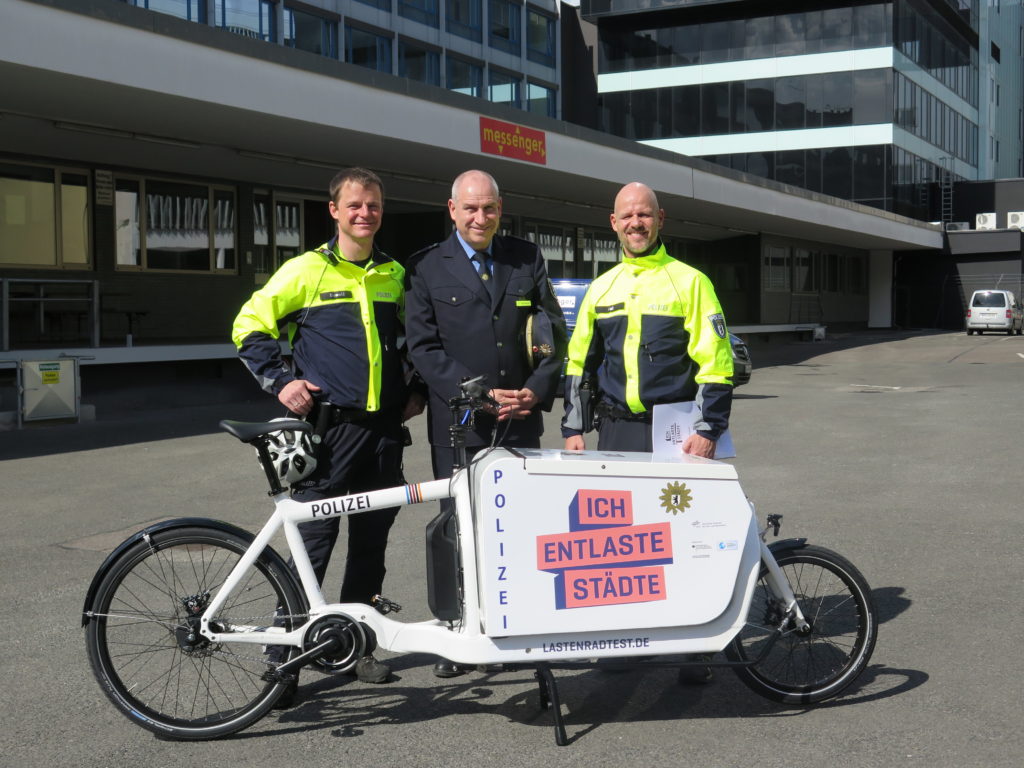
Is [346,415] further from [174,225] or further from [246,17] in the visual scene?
[246,17]

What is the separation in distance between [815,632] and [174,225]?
706 inches

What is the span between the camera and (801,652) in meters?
4.26

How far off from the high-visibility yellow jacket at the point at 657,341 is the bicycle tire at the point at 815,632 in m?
0.60

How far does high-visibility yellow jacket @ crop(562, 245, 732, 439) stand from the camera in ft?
14.5

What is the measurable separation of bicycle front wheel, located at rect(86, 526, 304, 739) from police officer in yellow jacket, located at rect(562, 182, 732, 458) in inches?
51.1

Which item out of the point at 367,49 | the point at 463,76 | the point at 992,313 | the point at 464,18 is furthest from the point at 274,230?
the point at 992,313

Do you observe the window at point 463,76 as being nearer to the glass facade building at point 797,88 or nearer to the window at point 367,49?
the window at point 367,49

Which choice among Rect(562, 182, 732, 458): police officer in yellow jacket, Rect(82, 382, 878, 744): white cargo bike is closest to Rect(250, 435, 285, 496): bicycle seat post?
Rect(82, 382, 878, 744): white cargo bike

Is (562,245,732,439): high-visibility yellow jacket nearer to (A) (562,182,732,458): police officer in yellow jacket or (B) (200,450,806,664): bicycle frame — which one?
(A) (562,182,732,458): police officer in yellow jacket

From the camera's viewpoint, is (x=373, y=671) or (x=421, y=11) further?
(x=421, y=11)

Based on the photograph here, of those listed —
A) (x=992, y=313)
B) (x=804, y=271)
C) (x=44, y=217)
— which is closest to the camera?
(x=44, y=217)

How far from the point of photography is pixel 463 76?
148 ft

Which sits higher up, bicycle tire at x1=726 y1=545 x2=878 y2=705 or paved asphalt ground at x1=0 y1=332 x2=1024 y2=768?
bicycle tire at x1=726 y1=545 x2=878 y2=705

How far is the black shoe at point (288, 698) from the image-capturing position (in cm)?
407
